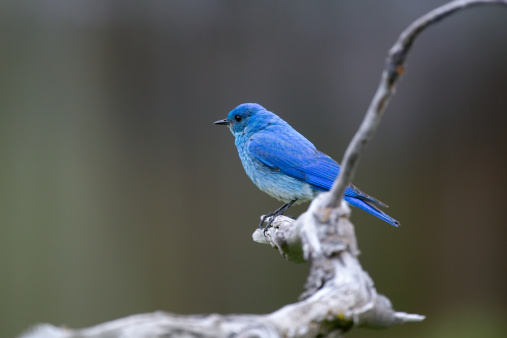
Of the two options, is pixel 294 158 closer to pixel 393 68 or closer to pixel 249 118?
pixel 249 118

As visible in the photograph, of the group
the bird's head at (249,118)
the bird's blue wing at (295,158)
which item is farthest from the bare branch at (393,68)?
the bird's head at (249,118)

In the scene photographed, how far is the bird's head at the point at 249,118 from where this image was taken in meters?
3.81

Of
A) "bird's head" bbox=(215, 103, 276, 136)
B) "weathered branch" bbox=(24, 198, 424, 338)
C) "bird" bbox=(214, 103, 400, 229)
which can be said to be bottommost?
"weathered branch" bbox=(24, 198, 424, 338)

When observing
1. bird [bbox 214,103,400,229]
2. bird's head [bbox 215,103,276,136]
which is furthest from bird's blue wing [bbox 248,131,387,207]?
bird's head [bbox 215,103,276,136]

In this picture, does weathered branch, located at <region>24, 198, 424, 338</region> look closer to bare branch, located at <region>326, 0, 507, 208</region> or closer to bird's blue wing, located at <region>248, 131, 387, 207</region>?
bare branch, located at <region>326, 0, 507, 208</region>

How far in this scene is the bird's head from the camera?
381 cm

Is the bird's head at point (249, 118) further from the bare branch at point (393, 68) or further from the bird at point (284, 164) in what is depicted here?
the bare branch at point (393, 68)

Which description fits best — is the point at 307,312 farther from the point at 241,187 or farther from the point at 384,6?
the point at 384,6

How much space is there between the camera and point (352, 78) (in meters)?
4.56

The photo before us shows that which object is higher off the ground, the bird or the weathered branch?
the bird

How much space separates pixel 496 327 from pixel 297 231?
247cm

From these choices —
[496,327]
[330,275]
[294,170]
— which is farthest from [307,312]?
[496,327]

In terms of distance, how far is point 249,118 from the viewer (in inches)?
151

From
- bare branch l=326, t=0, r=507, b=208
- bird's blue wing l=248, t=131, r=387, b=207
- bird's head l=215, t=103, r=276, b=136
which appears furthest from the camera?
bird's head l=215, t=103, r=276, b=136
